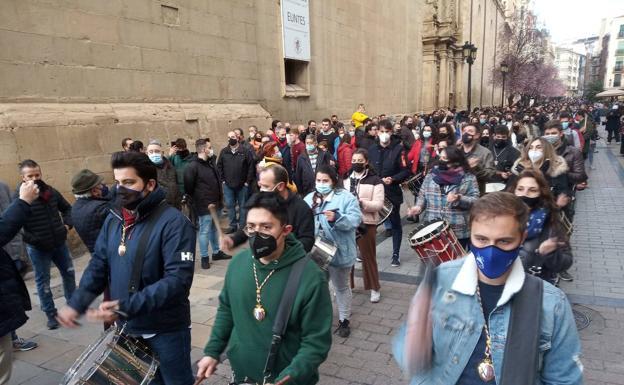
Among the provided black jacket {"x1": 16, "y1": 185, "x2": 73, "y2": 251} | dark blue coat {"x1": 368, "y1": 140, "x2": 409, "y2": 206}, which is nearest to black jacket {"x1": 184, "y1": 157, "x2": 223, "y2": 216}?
black jacket {"x1": 16, "y1": 185, "x2": 73, "y2": 251}

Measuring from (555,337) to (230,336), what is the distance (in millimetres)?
1606

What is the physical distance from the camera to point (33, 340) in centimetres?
477

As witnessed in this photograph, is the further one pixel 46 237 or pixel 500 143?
pixel 500 143

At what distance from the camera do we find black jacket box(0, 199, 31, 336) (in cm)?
309

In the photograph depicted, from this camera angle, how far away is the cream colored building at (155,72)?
7.20 metres

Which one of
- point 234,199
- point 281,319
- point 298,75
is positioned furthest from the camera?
point 298,75

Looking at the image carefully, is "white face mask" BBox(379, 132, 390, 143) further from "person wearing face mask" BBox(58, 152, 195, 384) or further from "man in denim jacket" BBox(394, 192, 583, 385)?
"man in denim jacket" BBox(394, 192, 583, 385)

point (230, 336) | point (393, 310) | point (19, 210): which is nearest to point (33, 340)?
point (19, 210)

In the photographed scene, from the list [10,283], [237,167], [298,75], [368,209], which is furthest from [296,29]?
[10,283]

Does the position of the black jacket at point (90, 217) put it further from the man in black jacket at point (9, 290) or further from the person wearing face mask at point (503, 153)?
the person wearing face mask at point (503, 153)

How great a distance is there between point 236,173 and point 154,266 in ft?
19.1

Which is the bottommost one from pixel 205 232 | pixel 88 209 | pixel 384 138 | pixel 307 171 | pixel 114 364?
pixel 205 232

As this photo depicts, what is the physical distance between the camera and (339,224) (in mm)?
4465

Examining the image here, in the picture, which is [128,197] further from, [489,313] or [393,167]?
[393,167]
